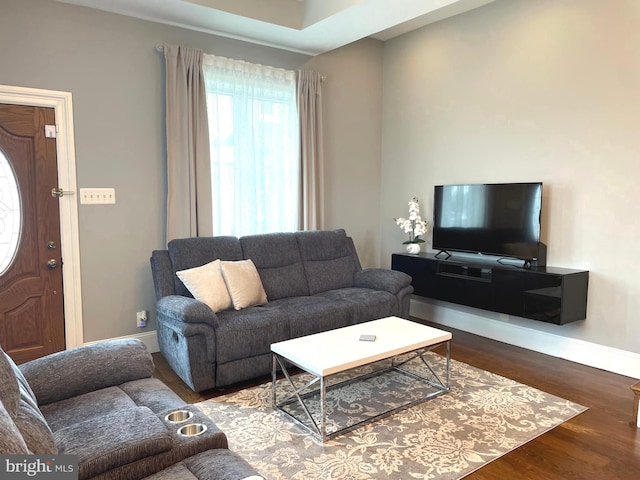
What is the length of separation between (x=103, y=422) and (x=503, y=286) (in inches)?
130

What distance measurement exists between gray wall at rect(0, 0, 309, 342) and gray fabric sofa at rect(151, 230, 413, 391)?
426mm

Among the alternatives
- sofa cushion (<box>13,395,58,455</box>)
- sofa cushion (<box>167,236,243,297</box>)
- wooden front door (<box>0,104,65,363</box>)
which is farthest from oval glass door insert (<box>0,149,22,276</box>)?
sofa cushion (<box>13,395,58,455</box>)

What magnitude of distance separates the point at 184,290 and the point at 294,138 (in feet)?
6.62

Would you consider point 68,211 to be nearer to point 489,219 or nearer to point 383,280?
point 383,280

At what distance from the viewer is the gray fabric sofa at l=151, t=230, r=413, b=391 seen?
3086 millimetres

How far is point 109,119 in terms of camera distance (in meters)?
3.70

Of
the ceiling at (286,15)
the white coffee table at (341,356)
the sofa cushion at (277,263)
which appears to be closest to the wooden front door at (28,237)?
the ceiling at (286,15)

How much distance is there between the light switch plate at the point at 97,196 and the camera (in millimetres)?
3615

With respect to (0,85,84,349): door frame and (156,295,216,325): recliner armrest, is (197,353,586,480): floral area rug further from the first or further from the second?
(0,85,84,349): door frame

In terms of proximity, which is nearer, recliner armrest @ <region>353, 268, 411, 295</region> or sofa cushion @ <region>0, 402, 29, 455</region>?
sofa cushion @ <region>0, 402, 29, 455</region>

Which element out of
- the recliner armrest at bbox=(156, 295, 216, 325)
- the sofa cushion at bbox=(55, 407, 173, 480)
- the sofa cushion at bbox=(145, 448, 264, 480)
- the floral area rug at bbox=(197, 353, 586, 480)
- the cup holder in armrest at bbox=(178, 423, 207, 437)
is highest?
the recliner armrest at bbox=(156, 295, 216, 325)

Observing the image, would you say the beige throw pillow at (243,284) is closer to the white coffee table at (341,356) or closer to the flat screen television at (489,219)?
the white coffee table at (341,356)

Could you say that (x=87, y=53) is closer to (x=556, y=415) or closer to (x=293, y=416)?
(x=293, y=416)

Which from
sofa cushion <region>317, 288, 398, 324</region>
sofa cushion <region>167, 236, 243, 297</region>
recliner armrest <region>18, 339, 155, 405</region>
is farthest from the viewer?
sofa cushion <region>317, 288, 398, 324</region>
